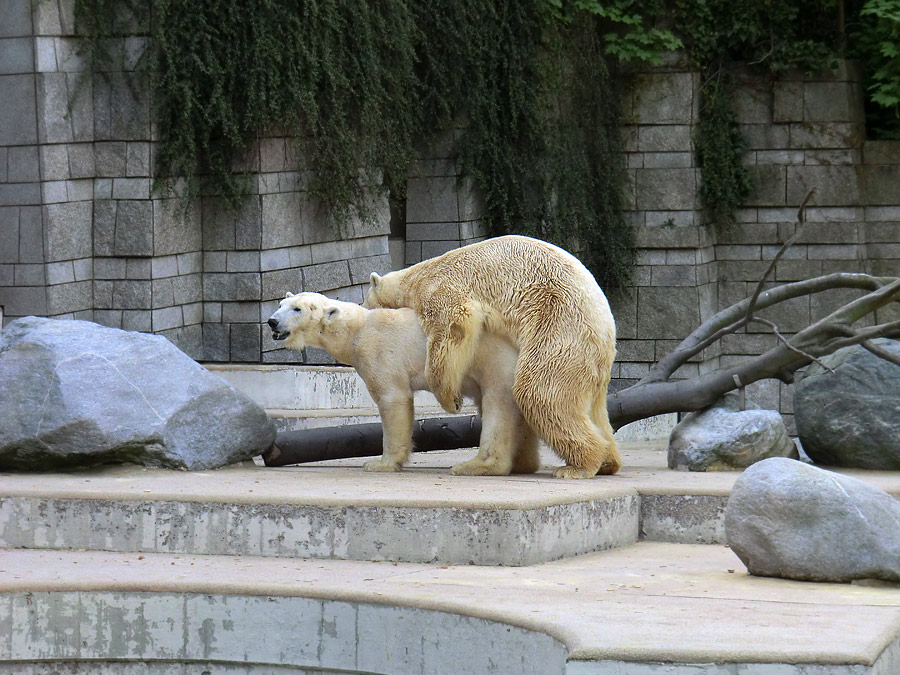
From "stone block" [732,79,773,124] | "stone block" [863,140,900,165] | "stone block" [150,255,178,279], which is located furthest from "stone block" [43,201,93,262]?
"stone block" [863,140,900,165]

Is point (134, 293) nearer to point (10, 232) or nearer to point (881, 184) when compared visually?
point (10, 232)

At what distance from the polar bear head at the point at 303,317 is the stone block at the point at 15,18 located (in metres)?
3.52

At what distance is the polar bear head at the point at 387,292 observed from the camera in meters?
6.07

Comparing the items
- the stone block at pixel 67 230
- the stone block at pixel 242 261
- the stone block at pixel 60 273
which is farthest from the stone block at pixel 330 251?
the stone block at pixel 60 273

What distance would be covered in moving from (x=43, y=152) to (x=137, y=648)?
15.5 ft

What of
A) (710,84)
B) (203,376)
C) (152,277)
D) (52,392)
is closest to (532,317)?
(203,376)

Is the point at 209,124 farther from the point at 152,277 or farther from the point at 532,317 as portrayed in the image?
the point at 532,317

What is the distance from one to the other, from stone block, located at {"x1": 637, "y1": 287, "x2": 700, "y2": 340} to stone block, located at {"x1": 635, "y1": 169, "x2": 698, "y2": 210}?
84 centimetres

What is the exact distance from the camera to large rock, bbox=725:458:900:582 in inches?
173

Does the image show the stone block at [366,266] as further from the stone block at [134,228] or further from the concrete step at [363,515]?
the concrete step at [363,515]

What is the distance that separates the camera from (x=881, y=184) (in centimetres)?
1261

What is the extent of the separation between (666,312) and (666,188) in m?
1.23

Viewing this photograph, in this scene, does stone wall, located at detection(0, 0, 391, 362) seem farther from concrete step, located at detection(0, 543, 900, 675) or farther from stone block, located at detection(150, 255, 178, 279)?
concrete step, located at detection(0, 543, 900, 675)

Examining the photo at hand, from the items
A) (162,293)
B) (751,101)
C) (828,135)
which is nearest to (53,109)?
(162,293)
